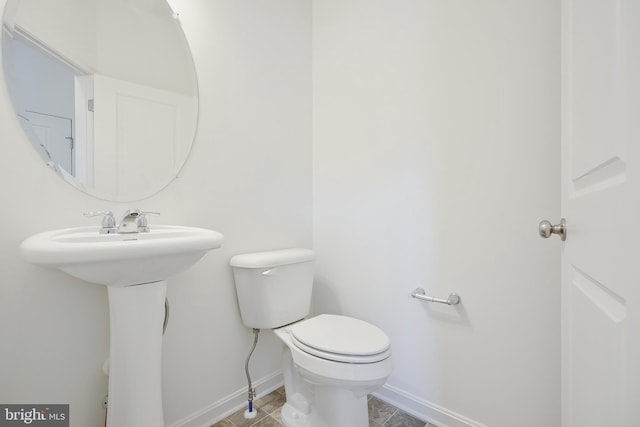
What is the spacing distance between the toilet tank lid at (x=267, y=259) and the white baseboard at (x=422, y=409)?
2.62 ft

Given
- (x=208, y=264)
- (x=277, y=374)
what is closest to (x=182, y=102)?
(x=208, y=264)

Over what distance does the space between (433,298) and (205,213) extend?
1092mm

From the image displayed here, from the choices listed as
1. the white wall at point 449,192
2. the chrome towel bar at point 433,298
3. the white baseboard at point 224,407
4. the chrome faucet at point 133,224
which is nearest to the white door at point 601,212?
the white wall at point 449,192

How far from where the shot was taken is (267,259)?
1.36 metres

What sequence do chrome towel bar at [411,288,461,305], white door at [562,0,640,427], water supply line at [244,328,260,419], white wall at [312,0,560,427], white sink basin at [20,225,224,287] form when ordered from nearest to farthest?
1. white door at [562,0,640,427]
2. white sink basin at [20,225,224,287]
3. white wall at [312,0,560,427]
4. chrome towel bar at [411,288,461,305]
5. water supply line at [244,328,260,419]

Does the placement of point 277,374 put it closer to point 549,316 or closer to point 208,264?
point 208,264

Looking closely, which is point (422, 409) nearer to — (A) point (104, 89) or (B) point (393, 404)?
(B) point (393, 404)

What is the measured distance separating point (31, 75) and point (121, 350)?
92cm

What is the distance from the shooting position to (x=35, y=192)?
937 mm

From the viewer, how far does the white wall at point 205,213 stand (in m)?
0.92

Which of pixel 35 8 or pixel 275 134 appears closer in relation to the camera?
pixel 35 8

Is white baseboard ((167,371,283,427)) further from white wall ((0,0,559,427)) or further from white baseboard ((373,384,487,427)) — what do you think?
white baseboard ((373,384,487,427))

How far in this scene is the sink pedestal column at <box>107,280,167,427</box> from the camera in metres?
0.90

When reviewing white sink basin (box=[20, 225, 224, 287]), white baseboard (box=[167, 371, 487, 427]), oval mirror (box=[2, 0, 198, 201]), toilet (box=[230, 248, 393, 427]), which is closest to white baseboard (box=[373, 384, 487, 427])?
white baseboard (box=[167, 371, 487, 427])
